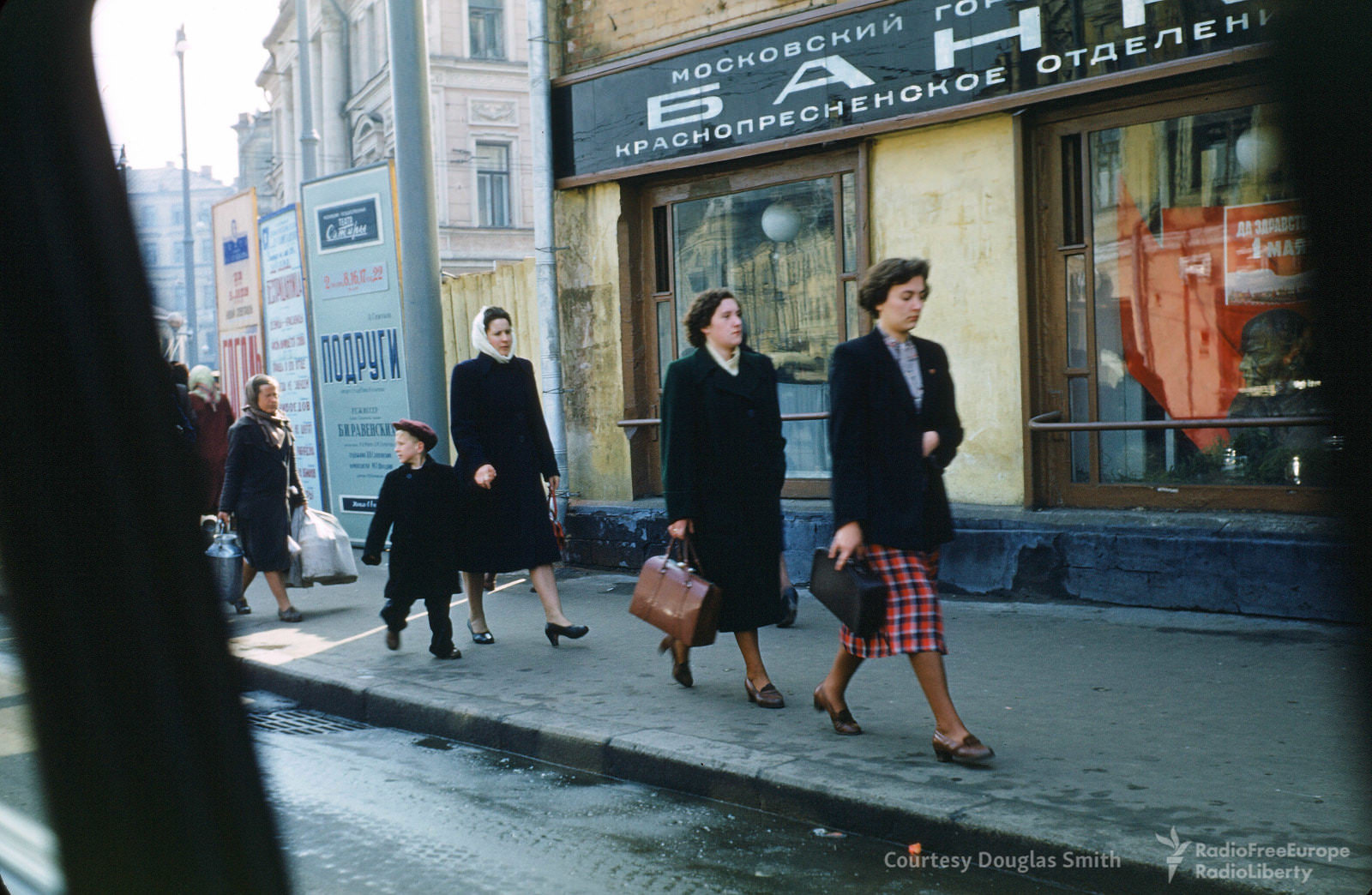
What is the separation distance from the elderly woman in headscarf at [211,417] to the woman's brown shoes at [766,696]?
672 centimetres

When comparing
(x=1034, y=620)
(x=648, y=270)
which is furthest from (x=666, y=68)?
(x=1034, y=620)

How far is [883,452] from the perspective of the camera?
452 centimetres

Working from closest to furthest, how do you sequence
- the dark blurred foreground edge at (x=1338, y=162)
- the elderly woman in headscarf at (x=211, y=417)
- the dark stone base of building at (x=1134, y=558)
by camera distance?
the dark blurred foreground edge at (x=1338, y=162) → the dark stone base of building at (x=1134, y=558) → the elderly woman in headscarf at (x=211, y=417)

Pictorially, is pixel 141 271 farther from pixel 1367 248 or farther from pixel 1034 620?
pixel 1034 620

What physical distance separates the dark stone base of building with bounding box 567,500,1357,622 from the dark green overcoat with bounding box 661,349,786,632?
8.41 feet

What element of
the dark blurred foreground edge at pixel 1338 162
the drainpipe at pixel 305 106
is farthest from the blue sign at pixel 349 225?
the drainpipe at pixel 305 106

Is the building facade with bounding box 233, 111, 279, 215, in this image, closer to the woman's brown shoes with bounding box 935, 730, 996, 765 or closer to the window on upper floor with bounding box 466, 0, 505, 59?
the window on upper floor with bounding box 466, 0, 505, 59

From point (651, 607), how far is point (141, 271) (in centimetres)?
293

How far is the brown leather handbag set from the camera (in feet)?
17.0

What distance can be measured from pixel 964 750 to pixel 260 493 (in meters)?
5.78

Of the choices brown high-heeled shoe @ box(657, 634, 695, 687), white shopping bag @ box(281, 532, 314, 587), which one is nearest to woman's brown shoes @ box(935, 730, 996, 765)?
brown high-heeled shoe @ box(657, 634, 695, 687)

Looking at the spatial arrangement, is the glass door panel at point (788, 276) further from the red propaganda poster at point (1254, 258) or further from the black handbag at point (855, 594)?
the black handbag at point (855, 594)

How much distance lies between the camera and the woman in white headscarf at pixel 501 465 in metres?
6.94

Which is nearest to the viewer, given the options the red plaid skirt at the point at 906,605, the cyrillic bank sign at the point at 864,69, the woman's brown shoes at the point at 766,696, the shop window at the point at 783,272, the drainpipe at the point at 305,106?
the red plaid skirt at the point at 906,605
